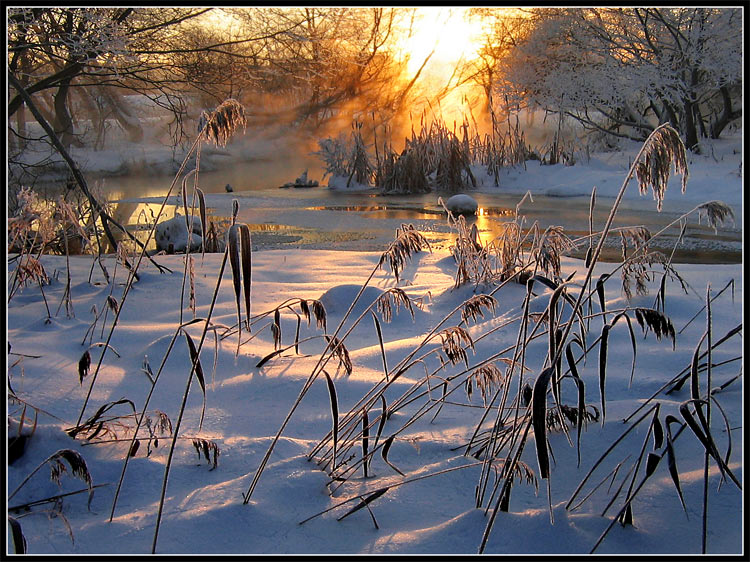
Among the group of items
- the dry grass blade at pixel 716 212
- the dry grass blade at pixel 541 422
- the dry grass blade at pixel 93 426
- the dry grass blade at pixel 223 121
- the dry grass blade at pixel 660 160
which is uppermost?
the dry grass blade at pixel 223 121

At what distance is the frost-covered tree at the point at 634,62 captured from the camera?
38.7 ft

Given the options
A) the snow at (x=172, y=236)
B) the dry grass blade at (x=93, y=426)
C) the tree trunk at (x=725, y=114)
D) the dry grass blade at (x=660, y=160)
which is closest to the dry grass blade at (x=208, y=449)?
the dry grass blade at (x=93, y=426)

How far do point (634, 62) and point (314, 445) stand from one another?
1363 centimetres

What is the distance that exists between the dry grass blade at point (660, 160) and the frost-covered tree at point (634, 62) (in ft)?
40.8

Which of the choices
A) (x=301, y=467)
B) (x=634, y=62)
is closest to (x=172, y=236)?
(x=301, y=467)

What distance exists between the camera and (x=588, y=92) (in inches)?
544

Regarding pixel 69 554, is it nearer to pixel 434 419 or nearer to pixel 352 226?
pixel 434 419

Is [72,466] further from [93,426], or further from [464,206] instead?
[464,206]

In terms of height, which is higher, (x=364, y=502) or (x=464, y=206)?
(x=464, y=206)

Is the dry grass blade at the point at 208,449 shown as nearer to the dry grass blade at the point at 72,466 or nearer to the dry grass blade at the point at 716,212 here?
the dry grass blade at the point at 72,466

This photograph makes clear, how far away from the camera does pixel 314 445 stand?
151 centimetres

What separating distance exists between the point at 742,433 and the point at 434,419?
717mm

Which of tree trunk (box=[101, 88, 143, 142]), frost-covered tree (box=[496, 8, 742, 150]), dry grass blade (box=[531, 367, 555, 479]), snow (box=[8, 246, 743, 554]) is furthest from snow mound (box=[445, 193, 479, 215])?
tree trunk (box=[101, 88, 143, 142])

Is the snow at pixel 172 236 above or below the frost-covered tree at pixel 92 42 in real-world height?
below
